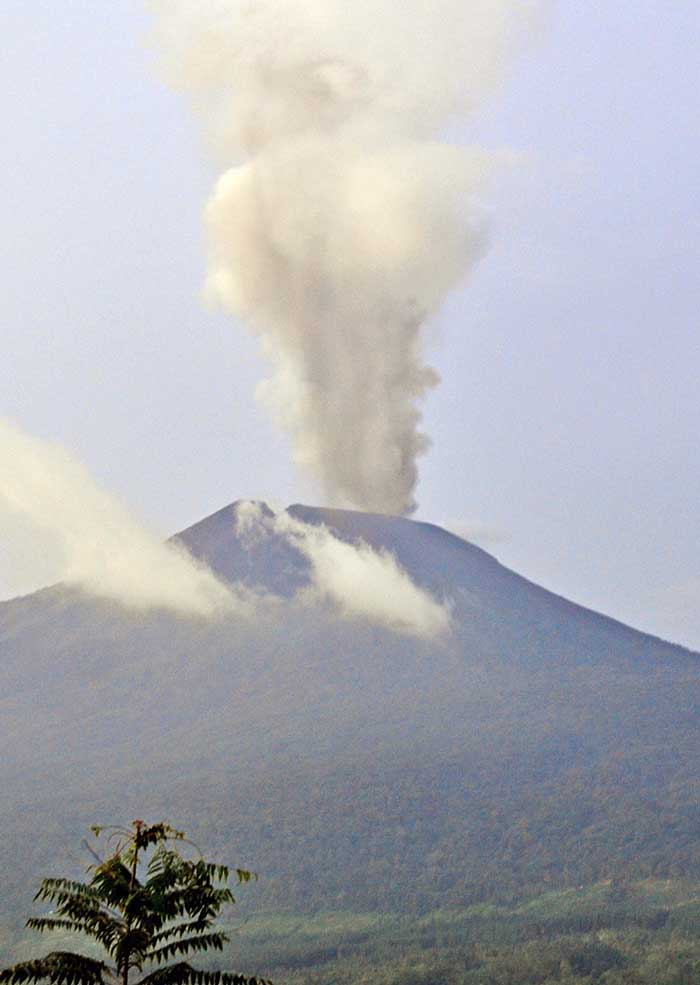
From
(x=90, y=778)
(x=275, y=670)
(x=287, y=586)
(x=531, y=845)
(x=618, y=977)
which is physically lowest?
(x=618, y=977)

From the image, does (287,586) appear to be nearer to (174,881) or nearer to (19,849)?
(19,849)

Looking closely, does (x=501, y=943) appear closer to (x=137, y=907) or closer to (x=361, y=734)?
(x=361, y=734)

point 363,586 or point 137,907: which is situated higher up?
point 363,586

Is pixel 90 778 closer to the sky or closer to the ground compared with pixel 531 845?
closer to the sky

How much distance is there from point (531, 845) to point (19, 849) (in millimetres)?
30067

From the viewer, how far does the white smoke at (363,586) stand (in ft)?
347

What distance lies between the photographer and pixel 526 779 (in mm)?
91812

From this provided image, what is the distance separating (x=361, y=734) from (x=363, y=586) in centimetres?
1544

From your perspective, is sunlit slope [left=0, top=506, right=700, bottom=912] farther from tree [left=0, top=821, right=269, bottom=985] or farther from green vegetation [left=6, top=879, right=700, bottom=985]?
tree [left=0, top=821, right=269, bottom=985]

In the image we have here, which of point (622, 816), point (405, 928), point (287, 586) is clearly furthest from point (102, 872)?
point (287, 586)

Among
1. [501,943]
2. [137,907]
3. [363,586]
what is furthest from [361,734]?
[137,907]

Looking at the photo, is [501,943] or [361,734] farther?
[361,734]

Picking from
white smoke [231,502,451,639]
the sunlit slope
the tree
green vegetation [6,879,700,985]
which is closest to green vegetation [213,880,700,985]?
green vegetation [6,879,700,985]

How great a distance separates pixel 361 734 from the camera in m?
95.1
